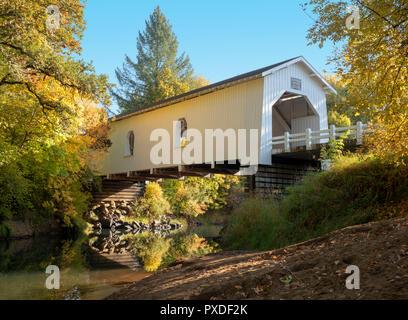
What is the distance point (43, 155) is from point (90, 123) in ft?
27.3

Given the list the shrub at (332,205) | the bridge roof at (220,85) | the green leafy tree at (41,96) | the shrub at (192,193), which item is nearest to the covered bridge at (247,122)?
the bridge roof at (220,85)

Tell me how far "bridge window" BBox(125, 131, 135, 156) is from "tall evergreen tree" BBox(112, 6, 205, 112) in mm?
15519

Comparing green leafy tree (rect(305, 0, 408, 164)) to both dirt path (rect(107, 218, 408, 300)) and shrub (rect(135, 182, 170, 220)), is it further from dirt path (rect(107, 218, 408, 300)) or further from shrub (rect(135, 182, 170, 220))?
shrub (rect(135, 182, 170, 220))

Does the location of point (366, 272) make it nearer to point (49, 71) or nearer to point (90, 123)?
point (49, 71)

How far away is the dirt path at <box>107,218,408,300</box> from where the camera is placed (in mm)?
3482

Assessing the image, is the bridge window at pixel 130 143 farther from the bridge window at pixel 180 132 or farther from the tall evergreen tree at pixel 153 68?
the tall evergreen tree at pixel 153 68

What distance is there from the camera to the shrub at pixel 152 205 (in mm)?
24920

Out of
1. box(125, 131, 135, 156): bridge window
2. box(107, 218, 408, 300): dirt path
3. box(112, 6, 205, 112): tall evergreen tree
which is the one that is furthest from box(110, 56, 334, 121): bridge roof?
box(112, 6, 205, 112): tall evergreen tree

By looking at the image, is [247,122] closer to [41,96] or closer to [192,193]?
[41,96]

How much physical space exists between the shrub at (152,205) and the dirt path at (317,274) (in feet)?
64.0

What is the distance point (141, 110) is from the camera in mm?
19609

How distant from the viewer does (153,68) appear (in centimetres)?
3828

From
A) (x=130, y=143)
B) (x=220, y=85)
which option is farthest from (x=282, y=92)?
(x=130, y=143)

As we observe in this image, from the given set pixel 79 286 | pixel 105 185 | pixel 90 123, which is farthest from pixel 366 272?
pixel 105 185
